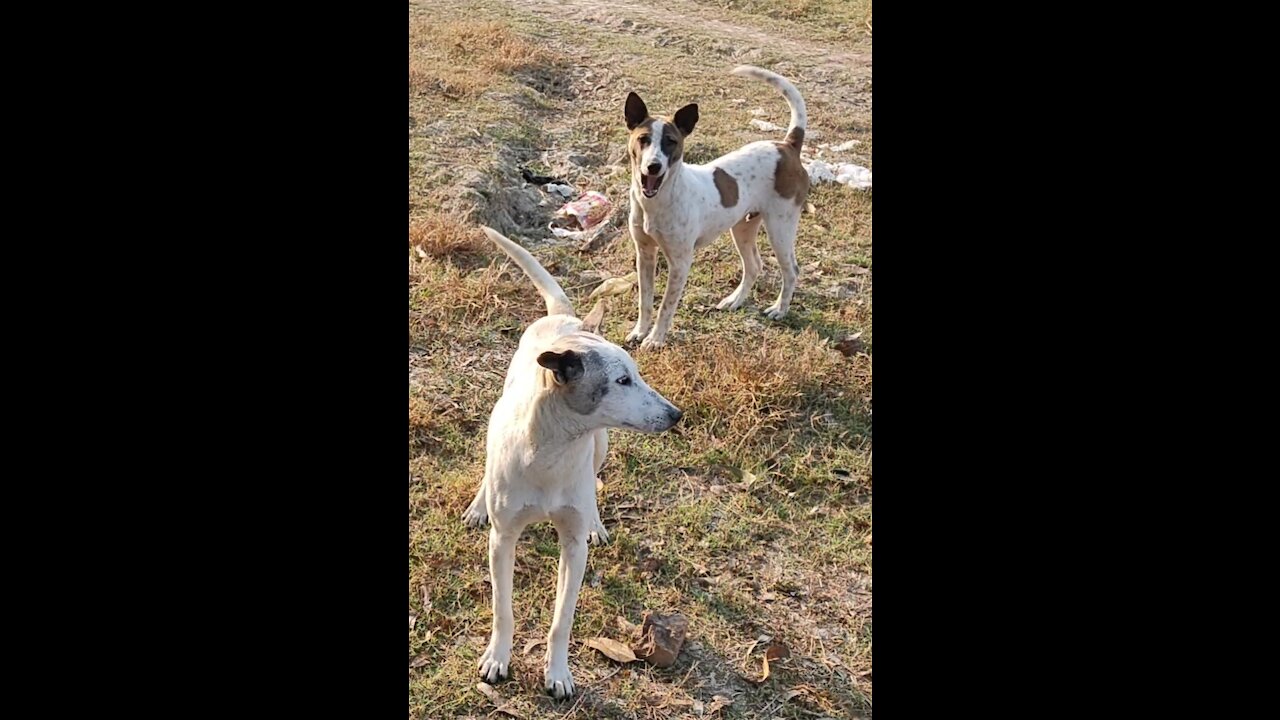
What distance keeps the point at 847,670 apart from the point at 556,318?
1.73m

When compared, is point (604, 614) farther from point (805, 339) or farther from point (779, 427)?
point (805, 339)

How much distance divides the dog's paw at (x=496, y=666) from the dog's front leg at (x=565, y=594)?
154 millimetres

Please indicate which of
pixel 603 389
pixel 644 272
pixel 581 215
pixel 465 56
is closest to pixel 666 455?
pixel 644 272

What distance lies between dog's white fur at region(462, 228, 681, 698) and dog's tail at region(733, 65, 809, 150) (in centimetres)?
293

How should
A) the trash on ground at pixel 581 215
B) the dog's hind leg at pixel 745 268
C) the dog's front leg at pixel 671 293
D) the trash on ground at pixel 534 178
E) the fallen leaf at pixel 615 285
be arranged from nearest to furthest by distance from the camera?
the dog's front leg at pixel 671 293, the fallen leaf at pixel 615 285, the dog's hind leg at pixel 745 268, the trash on ground at pixel 581 215, the trash on ground at pixel 534 178

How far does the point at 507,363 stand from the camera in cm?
537

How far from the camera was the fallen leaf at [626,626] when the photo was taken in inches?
140

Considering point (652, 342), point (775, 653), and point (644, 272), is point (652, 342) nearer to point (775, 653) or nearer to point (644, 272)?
point (644, 272)

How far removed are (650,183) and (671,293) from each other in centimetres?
74

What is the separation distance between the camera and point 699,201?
214 inches

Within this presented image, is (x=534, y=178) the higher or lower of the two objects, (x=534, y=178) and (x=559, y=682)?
the higher

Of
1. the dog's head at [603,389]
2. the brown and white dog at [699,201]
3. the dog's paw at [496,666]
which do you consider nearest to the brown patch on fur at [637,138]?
the brown and white dog at [699,201]

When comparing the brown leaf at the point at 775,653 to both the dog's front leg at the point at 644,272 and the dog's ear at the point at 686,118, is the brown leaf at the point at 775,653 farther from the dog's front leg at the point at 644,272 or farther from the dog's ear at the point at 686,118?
the dog's ear at the point at 686,118

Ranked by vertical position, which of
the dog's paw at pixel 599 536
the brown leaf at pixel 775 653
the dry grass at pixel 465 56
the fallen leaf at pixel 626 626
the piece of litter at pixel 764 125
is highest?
the dry grass at pixel 465 56
